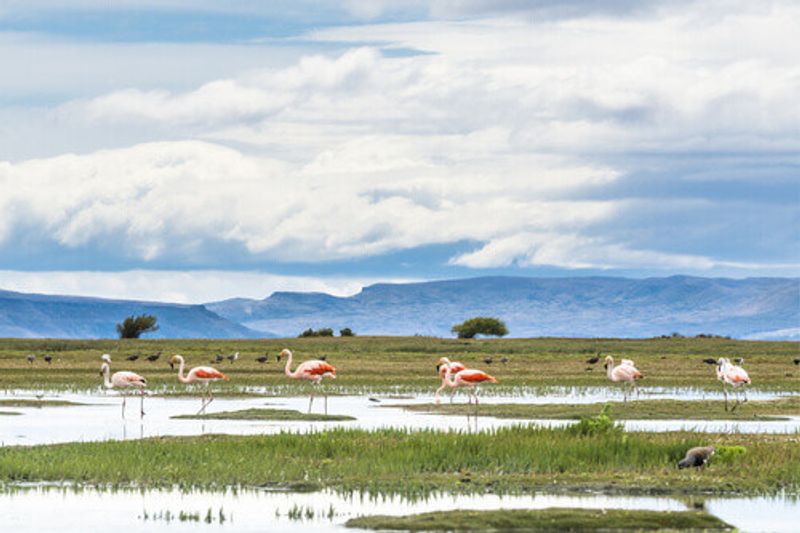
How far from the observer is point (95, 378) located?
6431 centimetres

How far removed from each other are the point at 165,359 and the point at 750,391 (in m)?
40.5

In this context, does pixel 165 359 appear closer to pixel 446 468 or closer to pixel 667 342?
pixel 667 342

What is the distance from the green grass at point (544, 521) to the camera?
19.5 m

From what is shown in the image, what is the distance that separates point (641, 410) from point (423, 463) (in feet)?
59.5

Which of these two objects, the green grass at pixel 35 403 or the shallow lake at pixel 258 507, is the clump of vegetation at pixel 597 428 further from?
the green grass at pixel 35 403

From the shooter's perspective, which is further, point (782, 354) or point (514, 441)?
point (782, 354)

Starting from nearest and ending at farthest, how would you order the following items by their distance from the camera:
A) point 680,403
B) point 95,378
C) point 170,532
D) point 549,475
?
point 170,532 < point 549,475 < point 680,403 < point 95,378

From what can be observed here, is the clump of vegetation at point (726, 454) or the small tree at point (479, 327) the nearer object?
the clump of vegetation at point (726, 454)

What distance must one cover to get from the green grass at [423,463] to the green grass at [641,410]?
11742 millimetres

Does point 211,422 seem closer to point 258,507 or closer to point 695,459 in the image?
point 695,459

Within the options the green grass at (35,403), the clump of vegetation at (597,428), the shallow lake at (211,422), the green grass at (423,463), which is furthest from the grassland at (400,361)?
the clump of vegetation at (597,428)

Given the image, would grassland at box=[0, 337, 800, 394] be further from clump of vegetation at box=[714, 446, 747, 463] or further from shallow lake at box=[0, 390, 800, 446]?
clump of vegetation at box=[714, 446, 747, 463]

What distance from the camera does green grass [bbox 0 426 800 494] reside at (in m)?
24.0

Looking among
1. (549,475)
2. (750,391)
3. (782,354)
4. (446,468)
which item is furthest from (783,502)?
(782,354)
